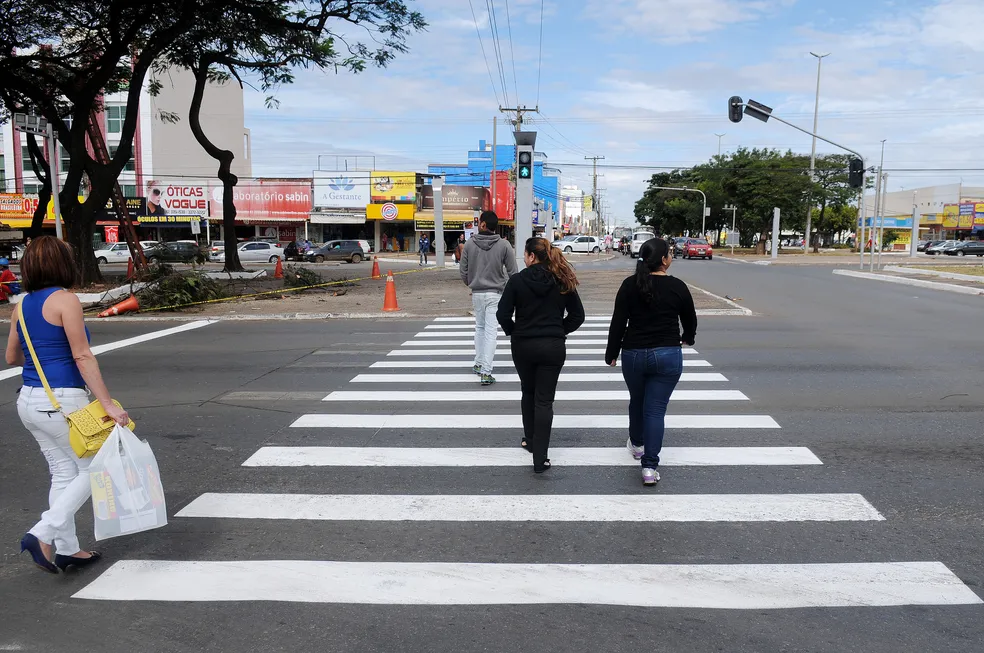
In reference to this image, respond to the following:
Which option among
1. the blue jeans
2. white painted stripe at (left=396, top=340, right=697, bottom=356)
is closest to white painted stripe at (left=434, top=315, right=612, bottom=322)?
white painted stripe at (left=396, top=340, right=697, bottom=356)

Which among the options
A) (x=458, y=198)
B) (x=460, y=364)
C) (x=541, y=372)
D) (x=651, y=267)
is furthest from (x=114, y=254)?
(x=651, y=267)

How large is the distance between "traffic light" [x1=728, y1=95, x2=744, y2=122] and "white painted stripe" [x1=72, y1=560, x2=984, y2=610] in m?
24.1

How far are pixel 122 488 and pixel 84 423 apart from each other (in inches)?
14.7

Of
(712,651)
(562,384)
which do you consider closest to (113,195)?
(562,384)

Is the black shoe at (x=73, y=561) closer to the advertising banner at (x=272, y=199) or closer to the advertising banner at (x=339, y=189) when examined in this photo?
the advertising banner at (x=272, y=199)

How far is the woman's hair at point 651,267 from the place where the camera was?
5.16m

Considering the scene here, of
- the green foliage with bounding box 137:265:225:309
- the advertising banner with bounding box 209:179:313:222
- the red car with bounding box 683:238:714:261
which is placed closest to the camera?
the green foliage with bounding box 137:265:225:309

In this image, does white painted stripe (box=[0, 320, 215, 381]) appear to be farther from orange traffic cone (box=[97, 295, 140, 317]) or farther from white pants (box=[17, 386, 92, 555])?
white pants (box=[17, 386, 92, 555])

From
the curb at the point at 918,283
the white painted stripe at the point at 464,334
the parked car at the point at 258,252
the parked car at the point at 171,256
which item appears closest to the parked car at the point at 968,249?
the curb at the point at 918,283

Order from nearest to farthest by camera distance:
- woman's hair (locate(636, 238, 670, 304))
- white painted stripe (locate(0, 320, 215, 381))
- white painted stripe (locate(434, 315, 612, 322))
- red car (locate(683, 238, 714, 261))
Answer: woman's hair (locate(636, 238, 670, 304)), white painted stripe (locate(0, 320, 215, 381)), white painted stripe (locate(434, 315, 612, 322)), red car (locate(683, 238, 714, 261))

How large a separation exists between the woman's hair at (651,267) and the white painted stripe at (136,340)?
8170mm

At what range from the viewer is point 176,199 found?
54312 millimetres

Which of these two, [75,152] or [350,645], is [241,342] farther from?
[75,152]

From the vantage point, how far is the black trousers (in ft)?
17.7
